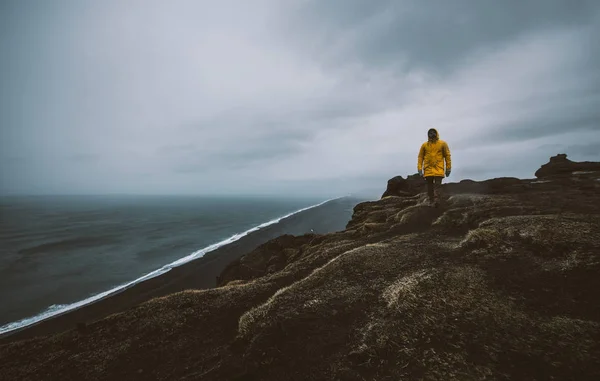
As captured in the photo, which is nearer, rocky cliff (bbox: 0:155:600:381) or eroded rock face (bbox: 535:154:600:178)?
rocky cliff (bbox: 0:155:600:381)

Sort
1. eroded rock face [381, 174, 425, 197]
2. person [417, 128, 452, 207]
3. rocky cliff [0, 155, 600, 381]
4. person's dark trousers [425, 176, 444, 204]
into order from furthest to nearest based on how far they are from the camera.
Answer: eroded rock face [381, 174, 425, 197] → person's dark trousers [425, 176, 444, 204] → person [417, 128, 452, 207] → rocky cliff [0, 155, 600, 381]

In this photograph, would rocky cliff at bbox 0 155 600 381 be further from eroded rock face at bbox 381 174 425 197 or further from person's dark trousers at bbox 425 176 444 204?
eroded rock face at bbox 381 174 425 197

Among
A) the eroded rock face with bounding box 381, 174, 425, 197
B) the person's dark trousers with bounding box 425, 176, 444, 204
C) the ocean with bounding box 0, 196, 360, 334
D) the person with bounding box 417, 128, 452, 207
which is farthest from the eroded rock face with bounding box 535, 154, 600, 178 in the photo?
the ocean with bounding box 0, 196, 360, 334

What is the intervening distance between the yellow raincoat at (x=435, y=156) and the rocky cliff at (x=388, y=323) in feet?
18.8

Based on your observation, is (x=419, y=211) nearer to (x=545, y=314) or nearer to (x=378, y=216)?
(x=378, y=216)

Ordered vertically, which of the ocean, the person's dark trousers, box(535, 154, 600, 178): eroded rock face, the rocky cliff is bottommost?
the ocean

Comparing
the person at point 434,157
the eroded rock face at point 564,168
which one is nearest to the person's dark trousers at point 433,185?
the person at point 434,157

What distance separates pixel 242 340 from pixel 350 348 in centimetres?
440

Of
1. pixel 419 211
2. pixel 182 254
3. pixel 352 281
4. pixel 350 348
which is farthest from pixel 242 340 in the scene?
pixel 182 254

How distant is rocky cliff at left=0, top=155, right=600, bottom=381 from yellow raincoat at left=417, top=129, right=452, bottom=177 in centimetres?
574

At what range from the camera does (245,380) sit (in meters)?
8.12

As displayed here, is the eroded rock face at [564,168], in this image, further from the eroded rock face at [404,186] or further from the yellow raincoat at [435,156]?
the yellow raincoat at [435,156]

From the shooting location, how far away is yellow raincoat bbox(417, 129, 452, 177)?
20.7m

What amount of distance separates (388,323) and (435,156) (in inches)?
623
